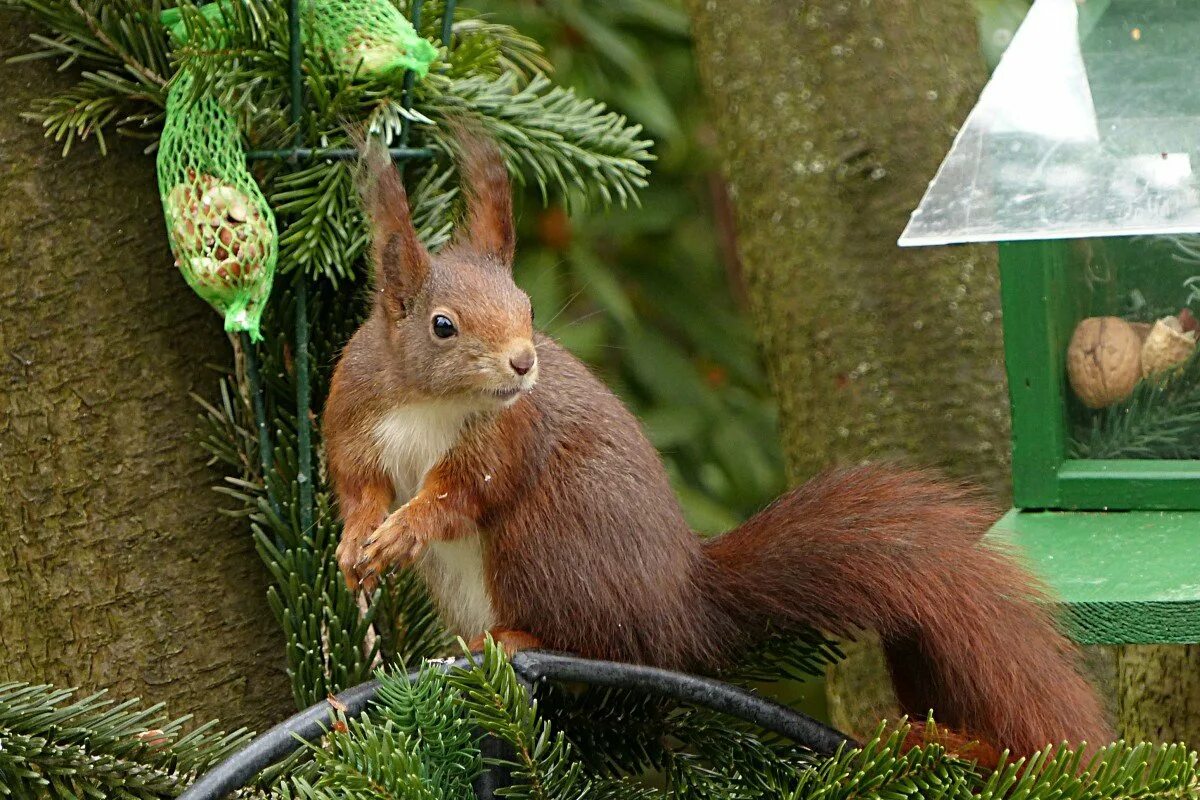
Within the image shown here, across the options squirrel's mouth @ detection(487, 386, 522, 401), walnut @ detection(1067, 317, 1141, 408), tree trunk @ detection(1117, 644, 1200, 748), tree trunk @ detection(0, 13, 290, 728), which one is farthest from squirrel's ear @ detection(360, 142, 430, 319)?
tree trunk @ detection(1117, 644, 1200, 748)

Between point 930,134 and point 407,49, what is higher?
point 407,49

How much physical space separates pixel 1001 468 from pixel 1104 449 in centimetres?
22

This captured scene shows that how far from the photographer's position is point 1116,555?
1205 mm

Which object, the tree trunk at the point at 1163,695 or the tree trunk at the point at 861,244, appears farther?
the tree trunk at the point at 861,244

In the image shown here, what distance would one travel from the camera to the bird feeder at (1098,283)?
1149 mm

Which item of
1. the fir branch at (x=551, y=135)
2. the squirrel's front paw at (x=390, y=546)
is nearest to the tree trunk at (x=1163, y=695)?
the fir branch at (x=551, y=135)

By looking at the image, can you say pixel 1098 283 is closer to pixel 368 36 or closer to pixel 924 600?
pixel 924 600

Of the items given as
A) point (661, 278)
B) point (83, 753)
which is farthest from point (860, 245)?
point (83, 753)

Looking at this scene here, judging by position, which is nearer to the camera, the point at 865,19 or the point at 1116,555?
the point at 1116,555

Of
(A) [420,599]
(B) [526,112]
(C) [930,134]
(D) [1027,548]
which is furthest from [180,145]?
(C) [930,134]

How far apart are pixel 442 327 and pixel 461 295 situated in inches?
1.1

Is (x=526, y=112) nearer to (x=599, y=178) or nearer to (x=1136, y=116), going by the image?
(x=599, y=178)

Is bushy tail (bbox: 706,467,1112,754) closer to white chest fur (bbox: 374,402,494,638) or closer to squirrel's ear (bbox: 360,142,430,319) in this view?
white chest fur (bbox: 374,402,494,638)

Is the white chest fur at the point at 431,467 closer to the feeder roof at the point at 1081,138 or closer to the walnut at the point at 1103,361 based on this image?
the feeder roof at the point at 1081,138
